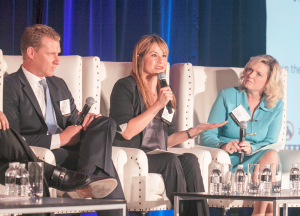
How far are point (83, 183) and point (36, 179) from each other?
31 cm

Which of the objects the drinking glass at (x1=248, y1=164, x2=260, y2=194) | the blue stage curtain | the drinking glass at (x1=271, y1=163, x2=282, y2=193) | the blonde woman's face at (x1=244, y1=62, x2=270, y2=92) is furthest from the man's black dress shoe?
the blue stage curtain

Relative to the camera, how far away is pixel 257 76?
10.5 feet

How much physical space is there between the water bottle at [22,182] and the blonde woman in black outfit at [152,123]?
1036 mm

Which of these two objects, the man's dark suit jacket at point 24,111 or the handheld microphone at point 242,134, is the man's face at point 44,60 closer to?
the man's dark suit jacket at point 24,111

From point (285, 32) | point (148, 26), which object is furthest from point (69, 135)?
point (285, 32)

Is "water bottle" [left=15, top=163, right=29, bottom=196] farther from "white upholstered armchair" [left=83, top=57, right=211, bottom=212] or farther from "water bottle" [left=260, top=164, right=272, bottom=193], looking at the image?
"water bottle" [left=260, top=164, right=272, bottom=193]

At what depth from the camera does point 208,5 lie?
4082 mm

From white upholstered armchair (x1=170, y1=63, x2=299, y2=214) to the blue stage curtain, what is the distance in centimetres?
58

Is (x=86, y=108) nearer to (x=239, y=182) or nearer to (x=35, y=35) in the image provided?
(x=35, y=35)

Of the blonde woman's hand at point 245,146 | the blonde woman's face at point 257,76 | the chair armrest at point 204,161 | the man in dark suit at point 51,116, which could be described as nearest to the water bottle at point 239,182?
the chair armrest at point 204,161

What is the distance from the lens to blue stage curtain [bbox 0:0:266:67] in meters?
3.60

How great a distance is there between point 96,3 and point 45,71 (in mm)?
1265

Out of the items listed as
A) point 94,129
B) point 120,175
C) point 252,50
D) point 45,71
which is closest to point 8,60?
point 45,71

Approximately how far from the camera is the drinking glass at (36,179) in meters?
1.69
